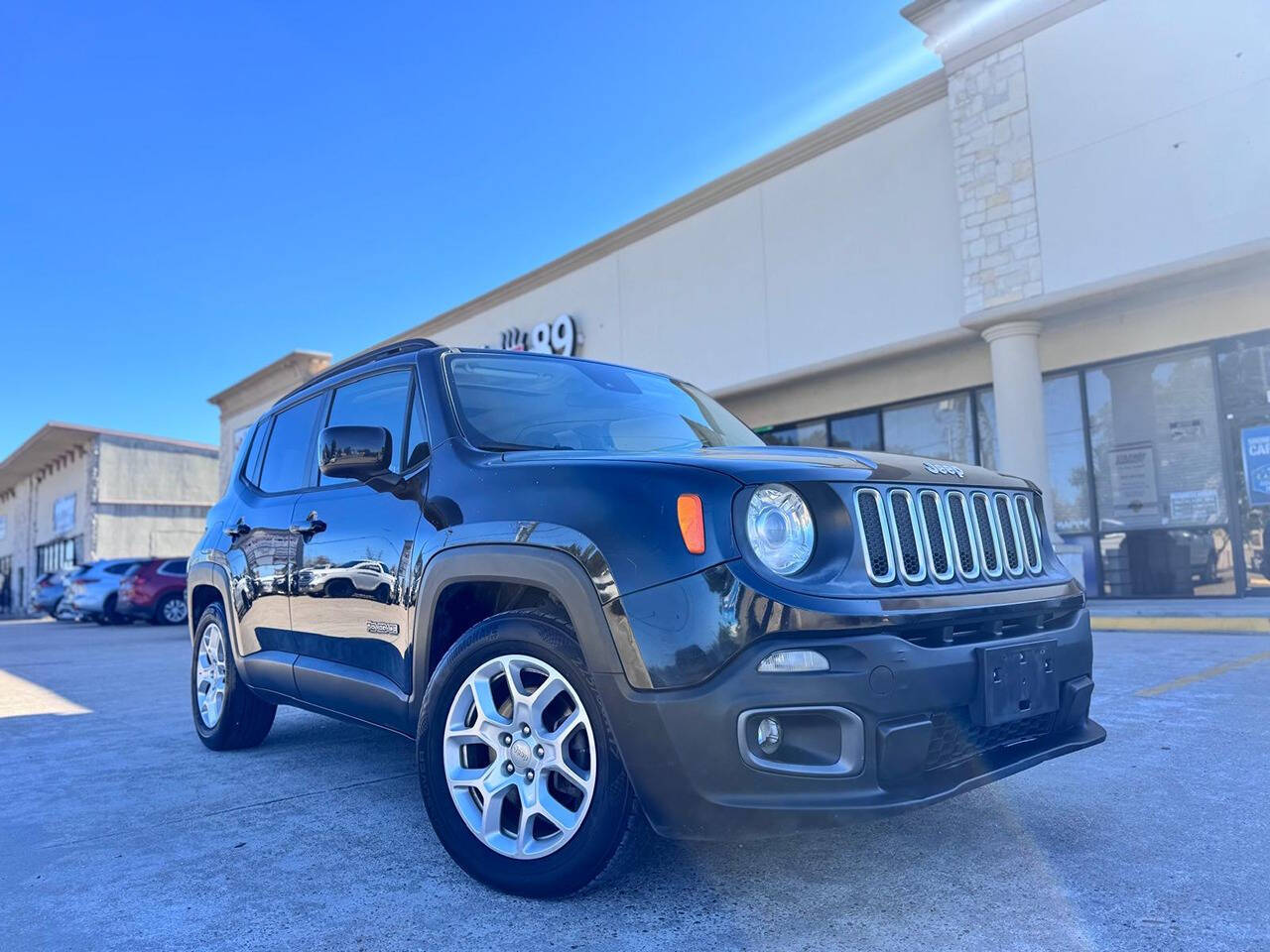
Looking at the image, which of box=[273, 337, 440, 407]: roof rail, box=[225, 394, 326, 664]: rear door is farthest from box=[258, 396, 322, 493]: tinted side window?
box=[273, 337, 440, 407]: roof rail

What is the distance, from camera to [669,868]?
2.93 metres

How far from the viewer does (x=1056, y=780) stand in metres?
3.88

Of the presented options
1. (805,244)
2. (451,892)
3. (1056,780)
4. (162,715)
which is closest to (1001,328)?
(805,244)

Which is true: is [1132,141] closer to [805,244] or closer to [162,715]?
[805,244]

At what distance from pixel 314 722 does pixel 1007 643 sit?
15.1 ft

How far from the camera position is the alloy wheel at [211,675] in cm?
500

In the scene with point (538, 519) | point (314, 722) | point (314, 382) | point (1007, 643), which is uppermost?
point (314, 382)

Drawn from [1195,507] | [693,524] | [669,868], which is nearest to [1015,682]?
[693,524]

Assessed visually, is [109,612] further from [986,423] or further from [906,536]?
[906,536]

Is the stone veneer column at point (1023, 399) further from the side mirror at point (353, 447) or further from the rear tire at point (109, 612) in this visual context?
the rear tire at point (109, 612)

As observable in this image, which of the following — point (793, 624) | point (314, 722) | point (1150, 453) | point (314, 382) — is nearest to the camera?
point (793, 624)

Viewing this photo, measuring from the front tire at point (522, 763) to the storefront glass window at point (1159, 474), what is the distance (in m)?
11.2

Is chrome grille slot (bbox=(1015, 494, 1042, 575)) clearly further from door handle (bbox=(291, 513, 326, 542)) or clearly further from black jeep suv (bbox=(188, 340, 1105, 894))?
door handle (bbox=(291, 513, 326, 542))

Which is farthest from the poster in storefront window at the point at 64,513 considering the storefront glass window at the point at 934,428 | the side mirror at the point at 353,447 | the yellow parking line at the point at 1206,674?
the yellow parking line at the point at 1206,674
